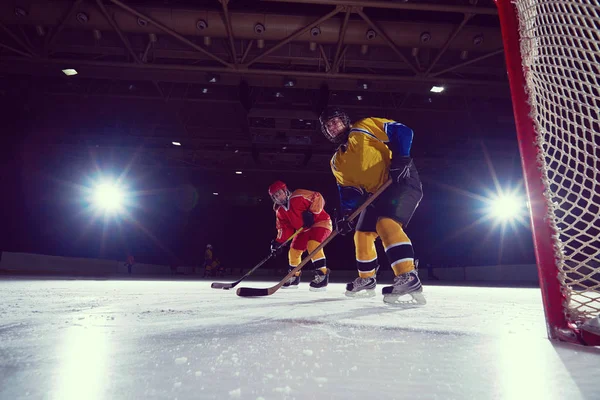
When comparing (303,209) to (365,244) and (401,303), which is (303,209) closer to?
(365,244)

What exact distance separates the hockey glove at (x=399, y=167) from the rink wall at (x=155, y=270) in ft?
24.5

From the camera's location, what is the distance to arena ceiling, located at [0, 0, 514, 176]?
4.79m

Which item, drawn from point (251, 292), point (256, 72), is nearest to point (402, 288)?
point (251, 292)

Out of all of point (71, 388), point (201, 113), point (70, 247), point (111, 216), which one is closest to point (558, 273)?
point (71, 388)

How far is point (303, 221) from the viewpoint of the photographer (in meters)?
4.14

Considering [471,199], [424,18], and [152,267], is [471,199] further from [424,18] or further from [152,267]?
[152,267]

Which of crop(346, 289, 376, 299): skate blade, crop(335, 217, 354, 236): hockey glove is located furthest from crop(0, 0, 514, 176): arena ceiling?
crop(346, 289, 376, 299): skate blade

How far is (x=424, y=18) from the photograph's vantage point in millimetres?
5121

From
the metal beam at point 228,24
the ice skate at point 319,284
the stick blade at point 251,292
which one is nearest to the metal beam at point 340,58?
the metal beam at point 228,24

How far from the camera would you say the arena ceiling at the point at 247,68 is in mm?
4793

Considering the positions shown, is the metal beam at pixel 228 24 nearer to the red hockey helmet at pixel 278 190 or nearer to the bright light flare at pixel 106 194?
the red hockey helmet at pixel 278 190

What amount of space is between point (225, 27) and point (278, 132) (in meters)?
2.95

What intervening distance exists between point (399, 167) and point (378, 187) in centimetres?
25

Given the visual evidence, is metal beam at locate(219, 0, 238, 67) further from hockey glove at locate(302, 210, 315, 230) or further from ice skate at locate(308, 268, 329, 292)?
ice skate at locate(308, 268, 329, 292)
